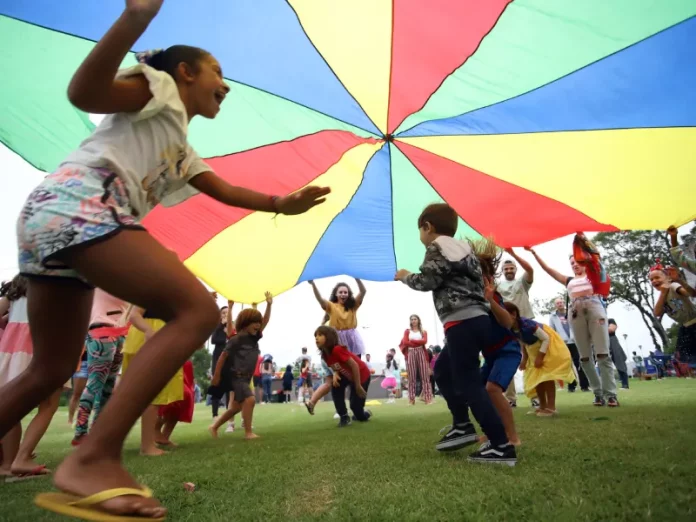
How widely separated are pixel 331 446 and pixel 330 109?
2852 mm

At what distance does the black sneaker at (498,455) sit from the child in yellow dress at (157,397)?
2.17m

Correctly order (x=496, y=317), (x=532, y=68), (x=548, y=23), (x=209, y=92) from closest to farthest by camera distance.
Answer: (x=209, y=92) → (x=496, y=317) → (x=548, y=23) → (x=532, y=68)

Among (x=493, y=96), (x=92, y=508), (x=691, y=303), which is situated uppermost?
(x=493, y=96)

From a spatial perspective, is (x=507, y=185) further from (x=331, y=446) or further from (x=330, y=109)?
(x=331, y=446)

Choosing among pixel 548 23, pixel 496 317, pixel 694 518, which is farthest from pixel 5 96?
pixel 694 518

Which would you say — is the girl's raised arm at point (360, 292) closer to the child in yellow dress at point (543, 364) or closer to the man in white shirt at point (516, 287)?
the man in white shirt at point (516, 287)

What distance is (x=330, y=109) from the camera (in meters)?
4.47

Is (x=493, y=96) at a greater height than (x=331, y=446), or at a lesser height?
greater

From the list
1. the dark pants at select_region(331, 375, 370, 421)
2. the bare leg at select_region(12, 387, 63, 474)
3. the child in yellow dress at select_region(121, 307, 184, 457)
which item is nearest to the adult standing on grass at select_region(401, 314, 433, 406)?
the dark pants at select_region(331, 375, 370, 421)

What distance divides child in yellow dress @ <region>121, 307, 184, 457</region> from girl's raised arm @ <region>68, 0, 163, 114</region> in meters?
2.37

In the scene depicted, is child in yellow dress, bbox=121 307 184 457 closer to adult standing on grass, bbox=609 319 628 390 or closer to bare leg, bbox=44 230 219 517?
bare leg, bbox=44 230 219 517

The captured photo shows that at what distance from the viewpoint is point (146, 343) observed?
119cm

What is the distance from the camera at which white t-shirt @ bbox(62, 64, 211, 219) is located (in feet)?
4.38

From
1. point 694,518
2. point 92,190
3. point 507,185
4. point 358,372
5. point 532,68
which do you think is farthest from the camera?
point 358,372
